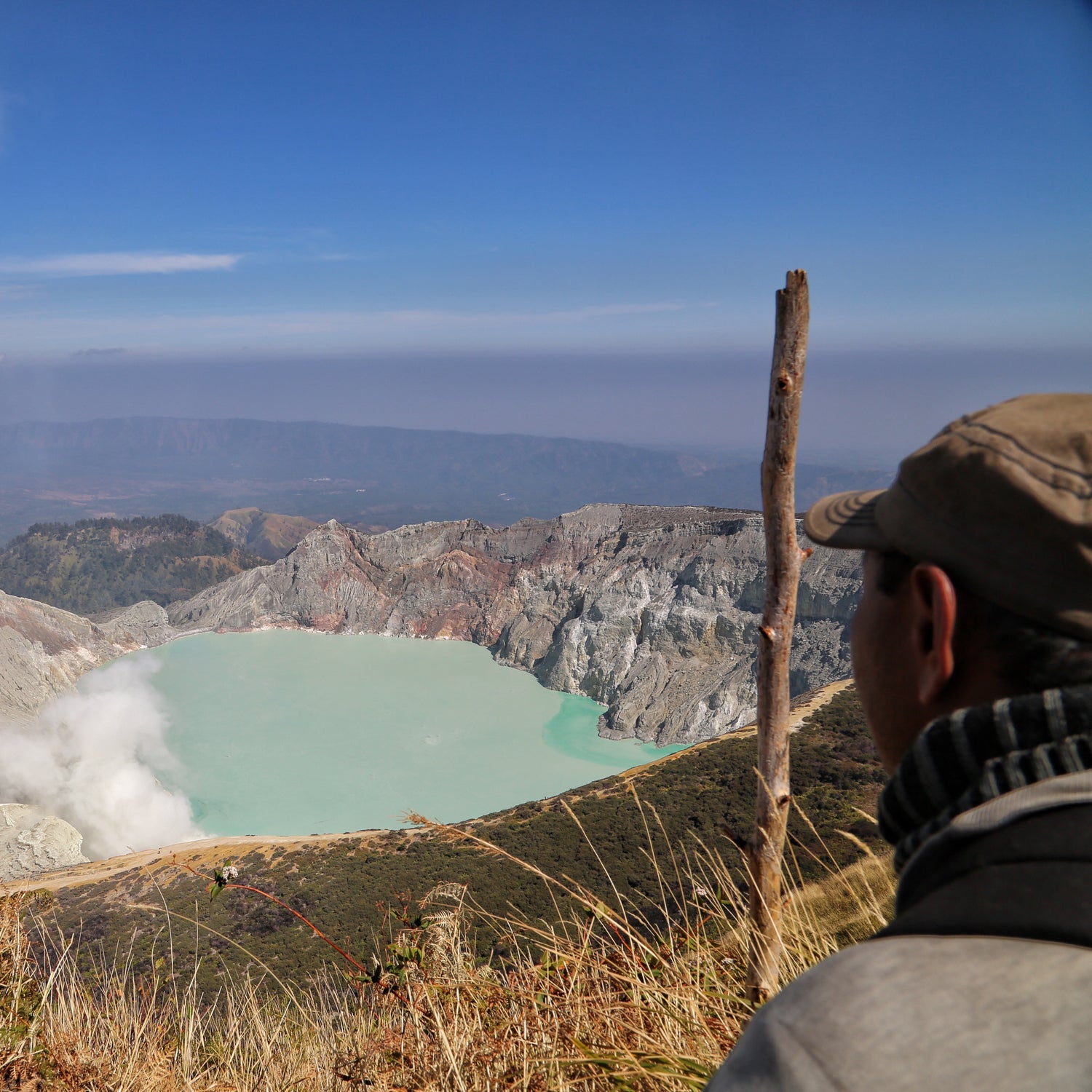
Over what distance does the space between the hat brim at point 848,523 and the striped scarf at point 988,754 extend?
257 mm

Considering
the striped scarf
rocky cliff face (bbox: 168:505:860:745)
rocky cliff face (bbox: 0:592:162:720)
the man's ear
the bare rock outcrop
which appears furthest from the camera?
rocky cliff face (bbox: 0:592:162:720)

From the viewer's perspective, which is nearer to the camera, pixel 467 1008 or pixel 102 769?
pixel 467 1008

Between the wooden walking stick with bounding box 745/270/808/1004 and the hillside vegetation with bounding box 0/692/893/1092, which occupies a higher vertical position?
the wooden walking stick with bounding box 745/270/808/1004

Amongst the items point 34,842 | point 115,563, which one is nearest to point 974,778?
point 34,842

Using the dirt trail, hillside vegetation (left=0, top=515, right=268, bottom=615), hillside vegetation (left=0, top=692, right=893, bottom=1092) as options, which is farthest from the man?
hillside vegetation (left=0, top=515, right=268, bottom=615)

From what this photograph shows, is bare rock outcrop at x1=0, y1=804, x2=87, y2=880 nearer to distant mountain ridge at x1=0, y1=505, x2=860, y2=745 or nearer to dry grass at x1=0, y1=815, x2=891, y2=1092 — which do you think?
distant mountain ridge at x1=0, y1=505, x2=860, y2=745

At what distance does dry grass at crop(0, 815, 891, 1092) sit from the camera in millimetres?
2309

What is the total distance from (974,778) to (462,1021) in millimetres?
2451

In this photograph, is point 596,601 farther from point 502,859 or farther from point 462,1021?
point 462,1021

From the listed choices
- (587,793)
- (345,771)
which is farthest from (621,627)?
(587,793)

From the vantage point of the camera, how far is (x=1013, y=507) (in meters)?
0.84

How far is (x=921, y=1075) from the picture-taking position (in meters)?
0.61

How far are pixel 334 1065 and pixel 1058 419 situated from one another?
9.66 ft

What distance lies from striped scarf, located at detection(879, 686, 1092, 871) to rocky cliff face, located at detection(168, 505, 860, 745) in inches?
1422
